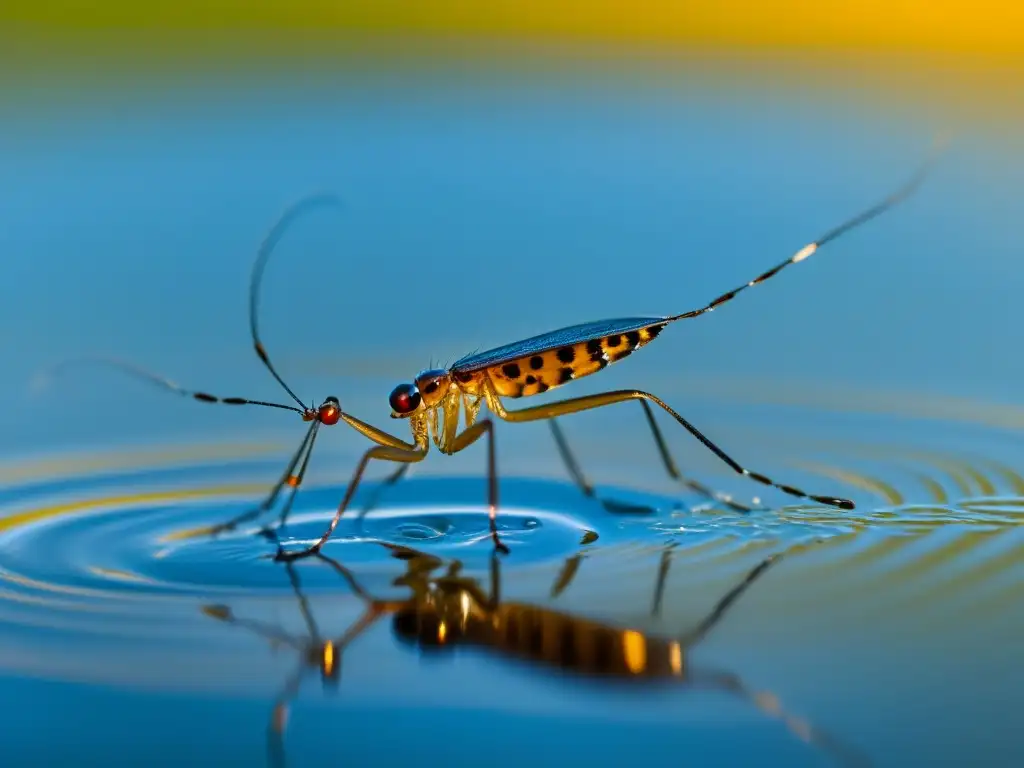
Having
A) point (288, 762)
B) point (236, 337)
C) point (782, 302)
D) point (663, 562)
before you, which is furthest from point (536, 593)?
point (782, 302)

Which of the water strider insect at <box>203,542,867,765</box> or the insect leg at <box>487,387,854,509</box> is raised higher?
the insect leg at <box>487,387,854,509</box>

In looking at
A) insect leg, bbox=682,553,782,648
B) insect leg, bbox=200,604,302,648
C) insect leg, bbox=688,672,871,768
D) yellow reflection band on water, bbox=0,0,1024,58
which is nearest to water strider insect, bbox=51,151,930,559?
insect leg, bbox=682,553,782,648

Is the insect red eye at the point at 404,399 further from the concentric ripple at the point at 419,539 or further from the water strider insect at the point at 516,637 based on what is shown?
the water strider insect at the point at 516,637

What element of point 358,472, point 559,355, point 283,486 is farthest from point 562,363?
point 283,486

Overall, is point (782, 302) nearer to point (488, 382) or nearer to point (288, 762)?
point (488, 382)

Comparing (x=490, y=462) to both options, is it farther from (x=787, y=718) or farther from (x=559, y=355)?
(x=787, y=718)

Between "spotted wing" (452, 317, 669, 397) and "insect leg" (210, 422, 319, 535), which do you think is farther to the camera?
"spotted wing" (452, 317, 669, 397)

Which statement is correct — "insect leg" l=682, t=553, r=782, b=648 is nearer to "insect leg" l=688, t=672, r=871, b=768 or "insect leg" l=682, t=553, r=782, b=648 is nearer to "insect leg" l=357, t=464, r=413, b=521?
"insect leg" l=688, t=672, r=871, b=768
